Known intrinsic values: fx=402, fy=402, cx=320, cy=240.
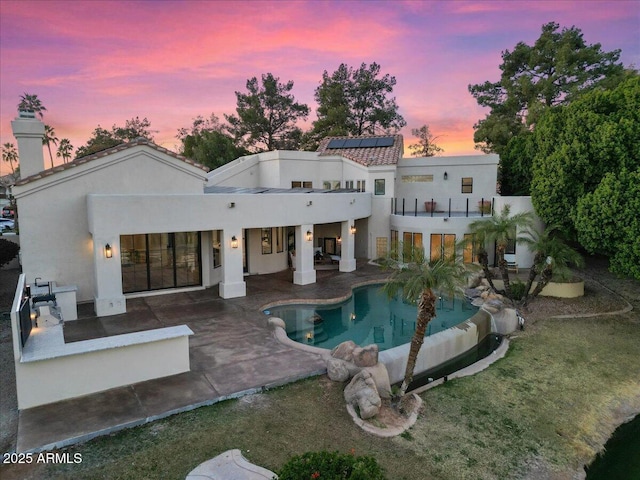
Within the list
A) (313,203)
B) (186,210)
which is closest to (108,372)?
(186,210)

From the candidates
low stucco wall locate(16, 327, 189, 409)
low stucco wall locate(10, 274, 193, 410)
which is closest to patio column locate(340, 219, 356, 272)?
low stucco wall locate(10, 274, 193, 410)

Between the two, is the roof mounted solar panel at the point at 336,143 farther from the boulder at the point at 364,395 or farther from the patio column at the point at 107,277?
the boulder at the point at 364,395

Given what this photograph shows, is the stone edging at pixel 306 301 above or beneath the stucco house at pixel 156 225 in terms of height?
beneath

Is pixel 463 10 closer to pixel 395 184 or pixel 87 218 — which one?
pixel 395 184

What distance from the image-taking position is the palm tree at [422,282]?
346 inches

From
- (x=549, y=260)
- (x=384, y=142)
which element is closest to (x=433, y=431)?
(x=549, y=260)

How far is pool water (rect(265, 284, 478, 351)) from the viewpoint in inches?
542

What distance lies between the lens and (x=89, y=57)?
68.0 feet

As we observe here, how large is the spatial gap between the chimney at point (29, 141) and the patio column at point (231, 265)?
7.89 meters

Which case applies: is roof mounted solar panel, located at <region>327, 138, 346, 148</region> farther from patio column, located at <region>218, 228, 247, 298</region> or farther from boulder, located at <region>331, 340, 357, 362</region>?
boulder, located at <region>331, 340, 357, 362</region>

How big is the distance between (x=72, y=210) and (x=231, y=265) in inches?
248

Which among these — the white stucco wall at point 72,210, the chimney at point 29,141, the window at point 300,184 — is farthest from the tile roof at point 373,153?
the chimney at point 29,141

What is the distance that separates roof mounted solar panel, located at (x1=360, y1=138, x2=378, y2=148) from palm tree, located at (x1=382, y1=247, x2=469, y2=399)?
21.2 meters

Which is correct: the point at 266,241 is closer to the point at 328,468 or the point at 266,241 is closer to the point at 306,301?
the point at 306,301
